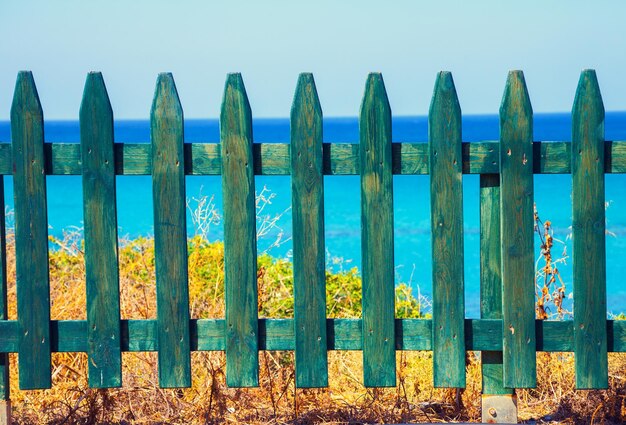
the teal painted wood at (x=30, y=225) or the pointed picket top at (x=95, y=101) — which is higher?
the pointed picket top at (x=95, y=101)

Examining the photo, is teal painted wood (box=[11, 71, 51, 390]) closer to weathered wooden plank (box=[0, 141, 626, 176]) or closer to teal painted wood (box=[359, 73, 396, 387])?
weathered wooden plank (box=[0, 141, 626, 176])

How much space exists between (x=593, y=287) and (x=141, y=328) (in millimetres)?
2123

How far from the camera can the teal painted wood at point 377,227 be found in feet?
11.8

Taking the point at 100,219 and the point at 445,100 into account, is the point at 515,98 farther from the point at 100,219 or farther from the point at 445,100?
the point at 100,219

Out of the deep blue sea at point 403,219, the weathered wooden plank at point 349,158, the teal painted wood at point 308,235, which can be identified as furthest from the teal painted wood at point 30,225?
the deep blue sea at point 403,219

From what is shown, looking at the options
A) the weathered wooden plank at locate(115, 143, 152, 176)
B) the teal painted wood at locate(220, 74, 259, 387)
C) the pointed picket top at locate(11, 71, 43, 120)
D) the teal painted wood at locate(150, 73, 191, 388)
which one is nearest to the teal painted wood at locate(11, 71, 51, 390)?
the pointed picket top at locate(11, 71, 43, 120)

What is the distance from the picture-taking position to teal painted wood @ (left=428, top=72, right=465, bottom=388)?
11.7ft

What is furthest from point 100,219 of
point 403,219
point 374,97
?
point 403,219

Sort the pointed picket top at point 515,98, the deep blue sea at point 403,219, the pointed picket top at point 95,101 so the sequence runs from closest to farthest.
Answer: the pointed picket top at point 515,98, the pointed picket top at point 95,101, the deep blue sea at point 403,219

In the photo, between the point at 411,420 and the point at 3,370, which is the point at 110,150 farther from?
the point at 411,420

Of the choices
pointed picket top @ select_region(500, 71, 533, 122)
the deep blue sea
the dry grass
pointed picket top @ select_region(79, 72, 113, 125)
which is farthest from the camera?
the deep blue sea

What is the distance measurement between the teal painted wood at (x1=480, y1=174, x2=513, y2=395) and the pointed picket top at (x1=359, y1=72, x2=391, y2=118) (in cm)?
58

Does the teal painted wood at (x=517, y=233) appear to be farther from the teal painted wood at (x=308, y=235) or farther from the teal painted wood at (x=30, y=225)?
the teal painted wood at (x=30, y=225)

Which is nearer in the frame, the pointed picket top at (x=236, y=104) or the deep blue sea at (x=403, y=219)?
the pointed picket top at (x=236, y=104)
